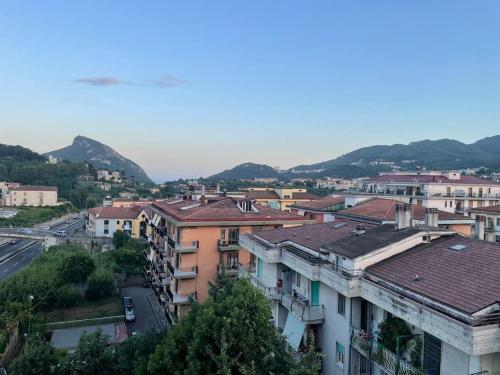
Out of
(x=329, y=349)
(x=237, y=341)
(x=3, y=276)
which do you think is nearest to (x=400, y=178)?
(x=329, y=349)

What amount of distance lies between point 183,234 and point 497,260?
2365 cm

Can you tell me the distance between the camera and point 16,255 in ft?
277

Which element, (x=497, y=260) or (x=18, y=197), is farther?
(x=18, y=197)

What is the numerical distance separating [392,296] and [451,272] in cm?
235

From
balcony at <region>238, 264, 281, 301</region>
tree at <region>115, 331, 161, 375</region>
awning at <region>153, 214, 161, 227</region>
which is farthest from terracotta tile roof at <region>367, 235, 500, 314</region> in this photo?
awning at <region>153, 214, 161, 227</region>

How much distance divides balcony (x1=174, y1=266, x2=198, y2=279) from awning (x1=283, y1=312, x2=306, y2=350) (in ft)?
47.1

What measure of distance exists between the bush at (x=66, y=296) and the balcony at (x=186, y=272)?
19408mm

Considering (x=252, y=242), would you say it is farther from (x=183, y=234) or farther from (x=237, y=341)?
(x=237, y=341)

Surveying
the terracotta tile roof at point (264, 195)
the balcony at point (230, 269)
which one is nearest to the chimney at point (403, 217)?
the balcony at point (230, 269)

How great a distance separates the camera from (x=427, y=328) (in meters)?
12.1

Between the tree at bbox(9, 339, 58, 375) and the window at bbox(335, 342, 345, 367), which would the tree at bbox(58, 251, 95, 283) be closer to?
the tree at bbox(9, 339, 58, 375)

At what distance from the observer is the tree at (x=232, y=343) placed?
1426 centimetres

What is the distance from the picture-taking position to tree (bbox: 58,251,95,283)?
50.2 metres

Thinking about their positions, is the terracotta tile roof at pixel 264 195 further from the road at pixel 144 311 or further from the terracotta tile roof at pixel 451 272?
the terracotta tile roof at pixel 451 272
